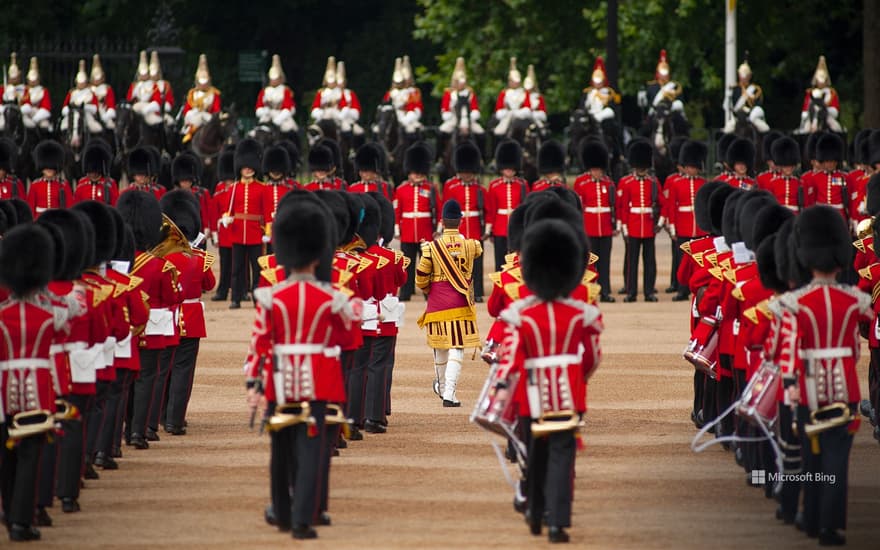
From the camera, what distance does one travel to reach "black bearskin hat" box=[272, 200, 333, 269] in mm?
7289

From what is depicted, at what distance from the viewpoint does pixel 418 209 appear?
16.7m

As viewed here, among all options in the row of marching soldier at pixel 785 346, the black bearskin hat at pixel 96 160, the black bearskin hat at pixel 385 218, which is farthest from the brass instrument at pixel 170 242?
the black bearskin hat at pixel 96 160

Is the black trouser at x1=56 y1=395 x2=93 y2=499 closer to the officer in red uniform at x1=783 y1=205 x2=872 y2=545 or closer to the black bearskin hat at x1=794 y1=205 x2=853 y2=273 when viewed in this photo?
the officer in red uniform at x1=783 y1=205 x2=872 y2=545

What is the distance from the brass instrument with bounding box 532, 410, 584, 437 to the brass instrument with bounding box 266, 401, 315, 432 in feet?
2.99

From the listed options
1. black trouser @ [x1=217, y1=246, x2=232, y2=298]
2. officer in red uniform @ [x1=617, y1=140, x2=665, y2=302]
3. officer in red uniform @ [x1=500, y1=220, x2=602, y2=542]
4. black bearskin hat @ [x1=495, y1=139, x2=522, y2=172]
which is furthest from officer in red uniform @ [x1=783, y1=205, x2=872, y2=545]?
black bearskin hat @ [x1=495, y1=139, x2=522, y2=172]

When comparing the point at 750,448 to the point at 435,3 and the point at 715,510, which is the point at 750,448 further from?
the point at 435,3

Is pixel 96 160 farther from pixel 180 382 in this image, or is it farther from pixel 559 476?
pixel 559 476

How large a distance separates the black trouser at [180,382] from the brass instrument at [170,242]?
0.52m

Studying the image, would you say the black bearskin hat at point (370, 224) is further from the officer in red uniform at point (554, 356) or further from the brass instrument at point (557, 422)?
the brass instrument at point (557, 422)

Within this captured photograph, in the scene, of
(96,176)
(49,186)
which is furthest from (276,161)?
(49,186)

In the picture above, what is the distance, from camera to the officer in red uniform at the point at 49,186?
16406mm

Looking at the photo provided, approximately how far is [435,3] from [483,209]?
1704 centimetres

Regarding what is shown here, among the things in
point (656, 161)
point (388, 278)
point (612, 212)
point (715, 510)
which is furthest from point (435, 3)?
point (715, 510)

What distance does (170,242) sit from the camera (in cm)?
970
